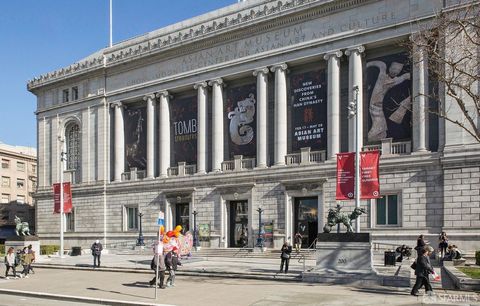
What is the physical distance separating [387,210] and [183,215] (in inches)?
829

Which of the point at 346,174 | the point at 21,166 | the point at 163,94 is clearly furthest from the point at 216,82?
the point at 21,166

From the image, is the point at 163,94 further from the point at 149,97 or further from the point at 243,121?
the point at 243,121

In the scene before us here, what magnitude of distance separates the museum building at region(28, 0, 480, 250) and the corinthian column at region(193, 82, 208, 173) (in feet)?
0.42

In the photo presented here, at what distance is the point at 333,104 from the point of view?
145 ft

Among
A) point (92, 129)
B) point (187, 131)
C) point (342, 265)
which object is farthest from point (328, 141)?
point (92, 129)

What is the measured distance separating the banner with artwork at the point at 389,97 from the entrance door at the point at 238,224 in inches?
532

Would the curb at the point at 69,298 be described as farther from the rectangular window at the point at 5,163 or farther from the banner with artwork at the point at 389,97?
the rectangular window at the point at 5,163

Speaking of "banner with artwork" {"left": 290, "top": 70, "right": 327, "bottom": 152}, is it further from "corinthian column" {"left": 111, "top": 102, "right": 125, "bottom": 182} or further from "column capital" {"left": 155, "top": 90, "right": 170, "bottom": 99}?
"corinthian column" {"left": 111, "top": 102, "right": 125, "bottom": 182}

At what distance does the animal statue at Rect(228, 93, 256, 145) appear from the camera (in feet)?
163

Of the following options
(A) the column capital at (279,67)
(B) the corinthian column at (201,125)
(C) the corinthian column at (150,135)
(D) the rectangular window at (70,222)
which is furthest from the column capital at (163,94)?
(D) the rectangular window at (70,222)

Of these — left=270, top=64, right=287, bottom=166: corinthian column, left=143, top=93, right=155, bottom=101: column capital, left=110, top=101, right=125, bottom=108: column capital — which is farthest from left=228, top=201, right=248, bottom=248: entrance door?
left=110, top=101, right=125, bottom=108: column capital

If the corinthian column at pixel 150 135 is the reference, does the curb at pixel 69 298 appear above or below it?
below

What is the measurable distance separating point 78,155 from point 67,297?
141ft

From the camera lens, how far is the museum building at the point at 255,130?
39.7m
